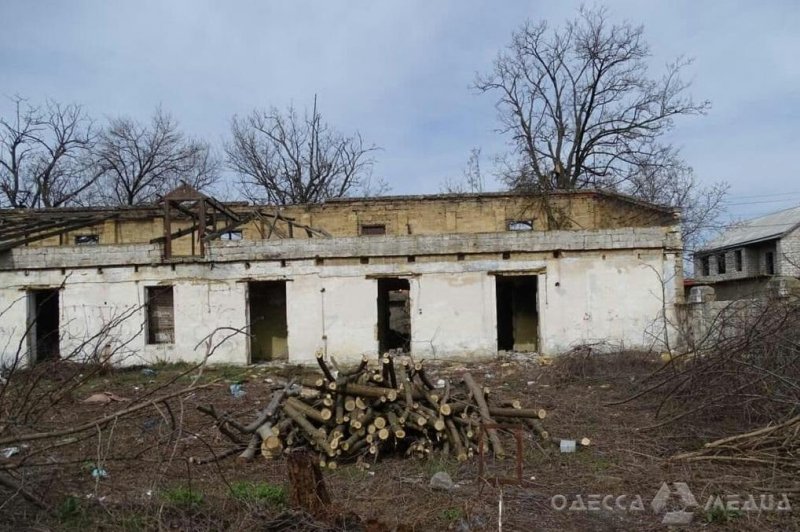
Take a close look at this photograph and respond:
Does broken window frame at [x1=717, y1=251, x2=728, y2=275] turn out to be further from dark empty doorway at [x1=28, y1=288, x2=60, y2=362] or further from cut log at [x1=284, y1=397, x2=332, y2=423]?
cut log at [x1=284, y1=397, x2=332, y2=423]

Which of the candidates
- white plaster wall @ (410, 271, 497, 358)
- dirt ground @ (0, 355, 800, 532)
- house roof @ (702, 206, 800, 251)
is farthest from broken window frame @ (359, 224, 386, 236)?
house roof @ (702, 206, 800, 251)

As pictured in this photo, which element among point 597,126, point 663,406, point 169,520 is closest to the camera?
point 169,520

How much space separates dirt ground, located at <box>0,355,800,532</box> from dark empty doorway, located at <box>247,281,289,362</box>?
7252 millimetres

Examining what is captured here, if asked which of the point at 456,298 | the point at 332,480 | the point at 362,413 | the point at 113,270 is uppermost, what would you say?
the point at 113,270

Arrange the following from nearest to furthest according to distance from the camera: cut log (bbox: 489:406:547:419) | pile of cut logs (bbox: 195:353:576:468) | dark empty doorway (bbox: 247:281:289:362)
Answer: pile of cut logs (bbox: 195:353:576:468)
cut log (bbox: 489:406:547:419)
dark empty doorway (bbox: 247:281:289:362)

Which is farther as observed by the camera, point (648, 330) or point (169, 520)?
point (648, 330)

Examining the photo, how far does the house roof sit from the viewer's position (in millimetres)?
31453

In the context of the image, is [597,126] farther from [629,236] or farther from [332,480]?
[332,480]

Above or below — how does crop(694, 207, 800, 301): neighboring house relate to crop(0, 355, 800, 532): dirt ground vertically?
above

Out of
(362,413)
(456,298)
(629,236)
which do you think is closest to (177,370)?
(456,298)

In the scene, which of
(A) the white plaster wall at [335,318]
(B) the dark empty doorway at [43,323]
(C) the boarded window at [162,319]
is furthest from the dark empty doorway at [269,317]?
(B) the dark empty doorway at [43,323]

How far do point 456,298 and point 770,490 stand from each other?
382 inches

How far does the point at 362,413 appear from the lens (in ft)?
23.8

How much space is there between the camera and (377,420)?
703 cm
